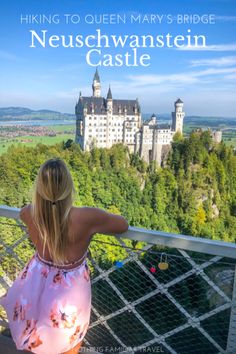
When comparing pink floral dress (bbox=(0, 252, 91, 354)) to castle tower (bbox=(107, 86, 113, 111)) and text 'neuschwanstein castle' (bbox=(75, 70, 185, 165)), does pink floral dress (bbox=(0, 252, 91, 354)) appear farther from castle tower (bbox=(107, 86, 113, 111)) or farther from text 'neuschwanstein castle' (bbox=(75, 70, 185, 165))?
castle tower (bbox=(107, 86, 113, 111))

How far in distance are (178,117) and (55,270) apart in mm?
36385

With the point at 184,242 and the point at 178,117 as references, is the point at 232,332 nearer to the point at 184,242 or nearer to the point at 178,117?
the point at 184,242

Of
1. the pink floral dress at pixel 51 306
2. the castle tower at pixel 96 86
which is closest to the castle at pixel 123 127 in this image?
the castle tower at pixel 96 86

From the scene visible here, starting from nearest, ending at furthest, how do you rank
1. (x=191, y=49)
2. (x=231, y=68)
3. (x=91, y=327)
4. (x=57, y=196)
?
(x=57, y=196) → (x=91, y=327) → (x=191, y=49) → (x=231, y=68)

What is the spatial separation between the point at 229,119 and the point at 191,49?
27.8ft

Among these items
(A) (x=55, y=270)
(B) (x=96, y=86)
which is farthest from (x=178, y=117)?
(A) (x=55, y=270)

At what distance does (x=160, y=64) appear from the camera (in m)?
37.7

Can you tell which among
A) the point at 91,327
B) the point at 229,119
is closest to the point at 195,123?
the point at 229,119

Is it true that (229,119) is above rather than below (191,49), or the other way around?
below

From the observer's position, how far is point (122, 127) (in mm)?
35375

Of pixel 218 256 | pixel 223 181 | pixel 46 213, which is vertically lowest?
pixel 223 181

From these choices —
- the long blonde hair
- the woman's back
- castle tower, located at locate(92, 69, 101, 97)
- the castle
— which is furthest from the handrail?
castle tower, located at locate(92, 69, 101, 97)

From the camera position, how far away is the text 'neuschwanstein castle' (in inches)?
1316

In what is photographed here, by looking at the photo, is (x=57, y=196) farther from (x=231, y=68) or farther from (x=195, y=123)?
(x=231, y=68)
